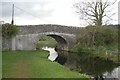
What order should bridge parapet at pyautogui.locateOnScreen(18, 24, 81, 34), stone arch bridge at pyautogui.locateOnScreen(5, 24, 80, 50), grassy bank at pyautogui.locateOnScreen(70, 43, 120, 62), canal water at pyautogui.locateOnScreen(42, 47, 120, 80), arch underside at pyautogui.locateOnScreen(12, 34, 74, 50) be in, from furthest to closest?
1. bridge parapet at pyautogui.locateOnScreen(18, 24, 81, 34)
2. stone arch bridge at pyautogui.locateOnScreen(5, 24, 80, 50)
3. arch underside at pyautogui.locateOnScreen(12, 34, 74, 50)
4. grassy bank at pyautogui.locateOnScreen(70, 43, 120, 62)
5. canal water at pyautogui.locateOnScreen(42, 47, 120, 80)

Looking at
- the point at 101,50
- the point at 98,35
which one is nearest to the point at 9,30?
the point at 98,35

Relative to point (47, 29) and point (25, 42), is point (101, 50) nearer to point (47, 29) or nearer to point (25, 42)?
point (47, 29)

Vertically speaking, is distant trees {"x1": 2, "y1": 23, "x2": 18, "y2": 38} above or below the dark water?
above

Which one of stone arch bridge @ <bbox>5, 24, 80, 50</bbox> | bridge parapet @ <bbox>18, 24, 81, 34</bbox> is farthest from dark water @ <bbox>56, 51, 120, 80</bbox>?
bridge parapet @ <bbox>18, 24, 81, 34</bbox>

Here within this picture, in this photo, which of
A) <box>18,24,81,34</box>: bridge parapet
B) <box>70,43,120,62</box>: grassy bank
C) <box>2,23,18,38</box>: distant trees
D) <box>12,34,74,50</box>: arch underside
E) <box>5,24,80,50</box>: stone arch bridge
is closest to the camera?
<box>70,43,120,62</box>: grassy bank

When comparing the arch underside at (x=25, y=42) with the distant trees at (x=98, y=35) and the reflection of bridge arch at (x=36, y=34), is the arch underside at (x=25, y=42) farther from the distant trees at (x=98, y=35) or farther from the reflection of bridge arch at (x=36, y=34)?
the distant trees at (x=98, y=35)

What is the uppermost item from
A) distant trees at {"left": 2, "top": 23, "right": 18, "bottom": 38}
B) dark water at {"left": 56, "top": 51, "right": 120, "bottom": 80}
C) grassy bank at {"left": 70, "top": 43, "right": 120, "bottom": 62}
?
distant trees at {"left": 2, "top": 23, "right": 18, "bottom": 38}

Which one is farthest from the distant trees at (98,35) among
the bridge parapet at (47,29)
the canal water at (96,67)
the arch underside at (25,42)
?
the canal water at (96,67)

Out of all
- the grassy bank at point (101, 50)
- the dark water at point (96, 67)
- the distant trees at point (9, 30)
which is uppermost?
the distant trees at point (9, 30)

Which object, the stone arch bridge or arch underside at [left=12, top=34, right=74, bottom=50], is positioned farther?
the stone arch bridge

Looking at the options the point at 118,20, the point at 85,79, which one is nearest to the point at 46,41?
the point at 118,20

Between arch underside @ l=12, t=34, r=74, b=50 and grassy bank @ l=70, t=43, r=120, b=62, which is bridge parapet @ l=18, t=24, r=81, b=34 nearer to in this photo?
arch underside @ l=12, t=34, r=74, b=50

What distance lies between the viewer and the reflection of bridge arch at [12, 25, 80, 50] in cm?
2887

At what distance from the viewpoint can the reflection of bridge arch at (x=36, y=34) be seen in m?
28.9
